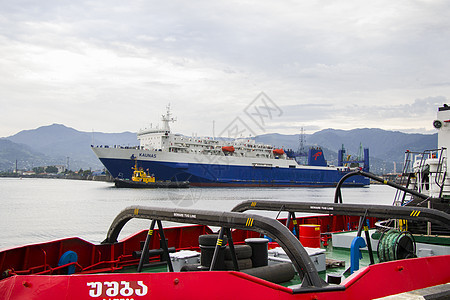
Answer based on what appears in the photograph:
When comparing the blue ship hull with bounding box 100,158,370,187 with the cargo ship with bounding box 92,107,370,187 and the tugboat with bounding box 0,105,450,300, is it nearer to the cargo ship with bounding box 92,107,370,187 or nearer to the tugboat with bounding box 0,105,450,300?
the cargo ship with bounding box 92,107,370,187

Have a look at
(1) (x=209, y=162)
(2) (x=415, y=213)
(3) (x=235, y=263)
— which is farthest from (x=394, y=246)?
(1) (x=209, y=162)

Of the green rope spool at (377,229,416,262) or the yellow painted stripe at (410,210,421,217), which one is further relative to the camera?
the green rope spool at (377,229,416,262)

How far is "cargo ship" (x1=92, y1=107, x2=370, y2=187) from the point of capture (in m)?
64.7

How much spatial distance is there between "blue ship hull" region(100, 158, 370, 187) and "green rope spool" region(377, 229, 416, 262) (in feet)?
196

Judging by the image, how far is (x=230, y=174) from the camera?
71.9 metres

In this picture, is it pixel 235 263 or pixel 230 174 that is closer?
pixel 235 263

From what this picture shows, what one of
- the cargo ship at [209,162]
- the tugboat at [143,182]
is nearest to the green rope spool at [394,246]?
the tugboat at [143,182]

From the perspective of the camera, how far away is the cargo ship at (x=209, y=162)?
6469 cm

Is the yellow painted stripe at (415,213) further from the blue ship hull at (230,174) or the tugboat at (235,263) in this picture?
the blue ship hull at (230,174)

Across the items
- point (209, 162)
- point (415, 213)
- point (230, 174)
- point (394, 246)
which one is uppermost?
point (209, 162)

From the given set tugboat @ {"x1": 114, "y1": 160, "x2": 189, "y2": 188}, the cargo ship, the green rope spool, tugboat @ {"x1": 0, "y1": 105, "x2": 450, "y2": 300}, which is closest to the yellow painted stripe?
tugboat @ {"x1": 0, "y1": 105, "x2": 450, "y2": 300}

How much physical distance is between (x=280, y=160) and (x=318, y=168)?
1170 cm

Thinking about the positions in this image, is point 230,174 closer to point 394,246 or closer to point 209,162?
point 209,162

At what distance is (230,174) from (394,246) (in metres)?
65.3
